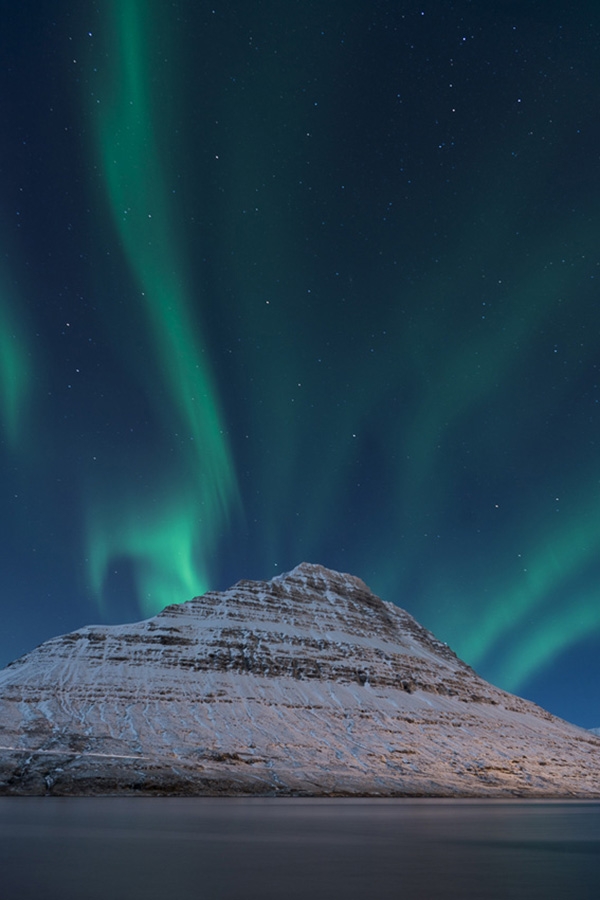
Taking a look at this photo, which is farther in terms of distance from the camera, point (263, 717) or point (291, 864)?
point (263, 717)

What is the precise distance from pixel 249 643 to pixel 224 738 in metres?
53.0

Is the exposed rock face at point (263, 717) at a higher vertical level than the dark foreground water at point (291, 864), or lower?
higher

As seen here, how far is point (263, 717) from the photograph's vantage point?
113938 millimetres

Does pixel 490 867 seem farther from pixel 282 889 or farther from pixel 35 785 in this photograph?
pixel 35 785

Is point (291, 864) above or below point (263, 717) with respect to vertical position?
below

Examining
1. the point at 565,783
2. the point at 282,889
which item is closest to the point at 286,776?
the point at 565,783

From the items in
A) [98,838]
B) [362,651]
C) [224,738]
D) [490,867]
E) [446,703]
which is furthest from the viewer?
[362,651]

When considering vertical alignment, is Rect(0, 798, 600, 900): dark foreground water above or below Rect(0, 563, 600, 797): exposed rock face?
below

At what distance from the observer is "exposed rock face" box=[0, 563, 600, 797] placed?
267 ft

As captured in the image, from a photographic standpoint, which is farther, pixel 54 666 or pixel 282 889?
pixel 54 666

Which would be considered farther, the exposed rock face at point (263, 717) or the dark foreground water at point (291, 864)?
the exposed rock face at point (263, 717)

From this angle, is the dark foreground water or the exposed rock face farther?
the exposed rock face

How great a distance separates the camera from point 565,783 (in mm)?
108312

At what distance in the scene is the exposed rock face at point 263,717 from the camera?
81.4 m
